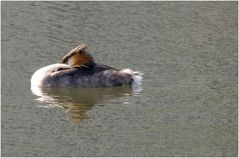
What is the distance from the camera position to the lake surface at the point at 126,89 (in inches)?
522

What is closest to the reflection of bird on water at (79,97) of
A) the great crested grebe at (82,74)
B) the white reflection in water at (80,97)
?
the white reflection in water at (80,97)

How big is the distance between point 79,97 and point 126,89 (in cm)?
96

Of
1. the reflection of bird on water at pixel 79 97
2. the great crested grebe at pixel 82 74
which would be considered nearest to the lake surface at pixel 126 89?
the reflection of bird on water at pixel 79 97

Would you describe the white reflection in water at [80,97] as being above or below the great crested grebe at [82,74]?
below

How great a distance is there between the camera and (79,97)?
52.5 feet

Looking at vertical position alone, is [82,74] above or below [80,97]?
above

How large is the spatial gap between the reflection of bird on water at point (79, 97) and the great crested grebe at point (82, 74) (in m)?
0.11

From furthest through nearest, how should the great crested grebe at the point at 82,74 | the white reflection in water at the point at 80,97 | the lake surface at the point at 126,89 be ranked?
the great crested grebe at the point at 82,74 < the white reflection in water at the point at 80,97 < the lake surface at the point at 126,89

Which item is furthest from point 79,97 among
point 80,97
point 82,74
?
point 82,74

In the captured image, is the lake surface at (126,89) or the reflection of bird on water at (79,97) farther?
the reflection of bird on water at (79,97)

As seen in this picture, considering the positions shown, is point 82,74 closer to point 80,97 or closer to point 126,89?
point 80,97

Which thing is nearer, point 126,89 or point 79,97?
point 79,97

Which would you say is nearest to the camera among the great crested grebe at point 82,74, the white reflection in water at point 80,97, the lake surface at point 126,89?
the lake surface at point 126,89

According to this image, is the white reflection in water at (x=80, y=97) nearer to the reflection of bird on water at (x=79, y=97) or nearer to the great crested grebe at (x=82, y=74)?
the reflection of bird on water at (x=79, y=97)
